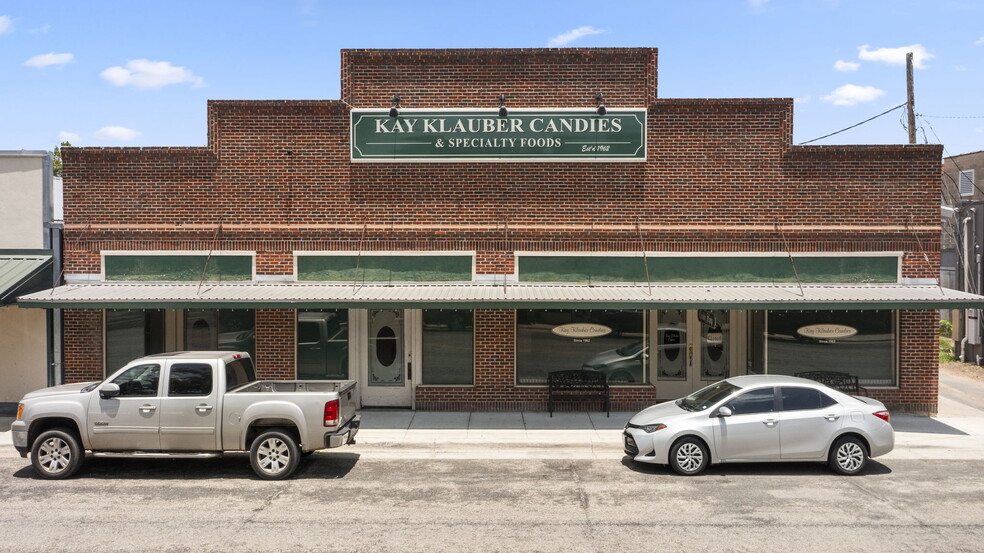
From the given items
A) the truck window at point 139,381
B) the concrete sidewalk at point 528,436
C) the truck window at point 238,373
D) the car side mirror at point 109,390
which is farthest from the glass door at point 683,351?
the car side mirror at point 109,390

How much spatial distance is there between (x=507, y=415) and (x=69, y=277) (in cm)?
1011

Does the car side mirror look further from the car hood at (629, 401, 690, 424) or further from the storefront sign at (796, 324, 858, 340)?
the storefront sign at (796, 324, 858, 340)

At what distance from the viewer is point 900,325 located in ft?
49.6

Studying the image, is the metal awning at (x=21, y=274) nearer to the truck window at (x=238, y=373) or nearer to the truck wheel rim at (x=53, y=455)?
the truck wheel rim at (x=53, y=455)

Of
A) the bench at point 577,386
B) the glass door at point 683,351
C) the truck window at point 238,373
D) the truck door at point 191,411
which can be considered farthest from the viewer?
the glass door at point 683,351

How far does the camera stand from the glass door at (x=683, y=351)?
53.4 feet

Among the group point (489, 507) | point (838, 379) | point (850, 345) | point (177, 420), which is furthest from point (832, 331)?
point (177, 420)

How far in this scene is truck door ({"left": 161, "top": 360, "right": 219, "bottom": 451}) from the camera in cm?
1030

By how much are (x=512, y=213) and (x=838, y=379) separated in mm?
7897

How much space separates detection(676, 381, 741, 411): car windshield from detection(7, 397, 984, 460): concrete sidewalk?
1519mm

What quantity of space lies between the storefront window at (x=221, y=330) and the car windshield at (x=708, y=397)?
31.1ft

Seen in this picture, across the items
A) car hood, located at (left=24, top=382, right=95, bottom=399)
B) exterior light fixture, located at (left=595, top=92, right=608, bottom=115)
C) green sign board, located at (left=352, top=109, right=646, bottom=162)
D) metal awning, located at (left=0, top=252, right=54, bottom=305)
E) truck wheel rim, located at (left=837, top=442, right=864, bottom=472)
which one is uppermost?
exterior light fixture, located at (left=595, top=92, right=608, bottom=115)

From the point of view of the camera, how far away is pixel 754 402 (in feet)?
34.9

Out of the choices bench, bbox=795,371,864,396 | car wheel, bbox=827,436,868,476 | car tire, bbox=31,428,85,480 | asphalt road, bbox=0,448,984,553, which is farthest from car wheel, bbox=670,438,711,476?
car tire, bbox=31,428,85,480
